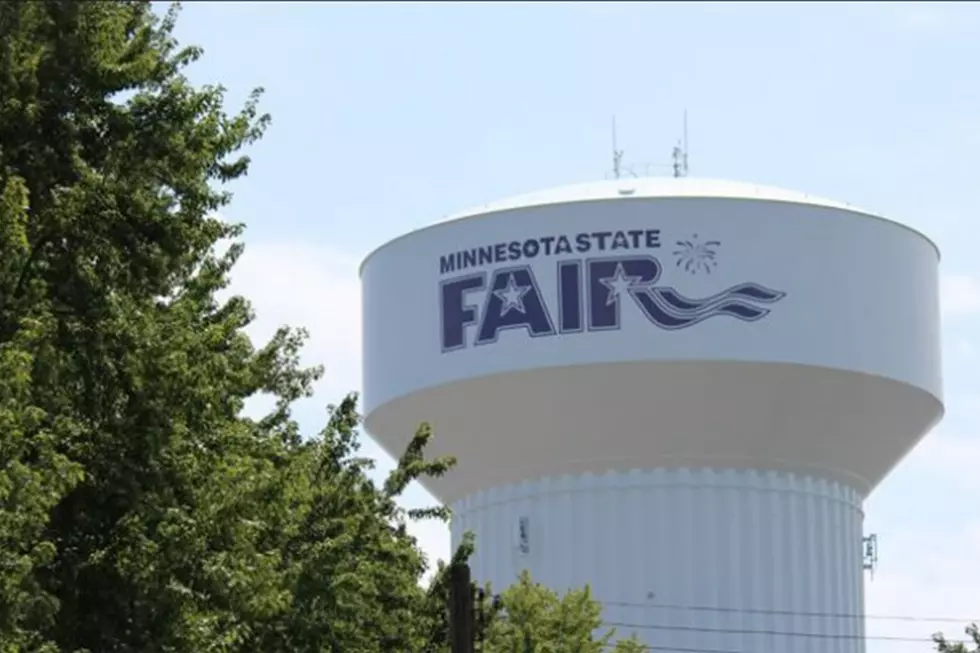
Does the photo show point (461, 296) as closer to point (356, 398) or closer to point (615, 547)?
point (615, 547)

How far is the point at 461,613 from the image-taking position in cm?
2267

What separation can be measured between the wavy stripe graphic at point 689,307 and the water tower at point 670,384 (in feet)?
0.09

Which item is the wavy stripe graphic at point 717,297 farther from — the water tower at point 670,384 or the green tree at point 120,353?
the green tree at point 120,353

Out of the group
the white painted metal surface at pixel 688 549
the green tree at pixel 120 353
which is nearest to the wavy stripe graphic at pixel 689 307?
the white painted metal surface at pixel 688 549

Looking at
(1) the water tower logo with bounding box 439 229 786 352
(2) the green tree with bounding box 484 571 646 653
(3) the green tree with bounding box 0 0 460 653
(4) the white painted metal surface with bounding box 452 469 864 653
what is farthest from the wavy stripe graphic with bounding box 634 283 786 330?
(3) the green tree with bounding box 0 0 460 653

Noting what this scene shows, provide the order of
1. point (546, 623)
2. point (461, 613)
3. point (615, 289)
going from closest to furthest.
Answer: point (461, 613), point (546, 623), point (615, 289)

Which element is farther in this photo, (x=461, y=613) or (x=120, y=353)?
(x=461, y=613)

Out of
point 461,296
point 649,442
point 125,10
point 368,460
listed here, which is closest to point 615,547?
point 649,442

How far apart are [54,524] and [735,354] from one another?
16.5 metres

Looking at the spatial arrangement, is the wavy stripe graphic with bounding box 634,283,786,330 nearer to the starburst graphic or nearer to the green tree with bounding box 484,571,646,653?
the starburst graphic

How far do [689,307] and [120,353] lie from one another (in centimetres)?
1638

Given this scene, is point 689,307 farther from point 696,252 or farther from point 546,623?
point 546,623

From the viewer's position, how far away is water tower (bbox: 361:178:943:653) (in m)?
35.1

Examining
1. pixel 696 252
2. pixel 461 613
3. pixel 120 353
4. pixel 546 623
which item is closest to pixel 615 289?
pixel 696 252
